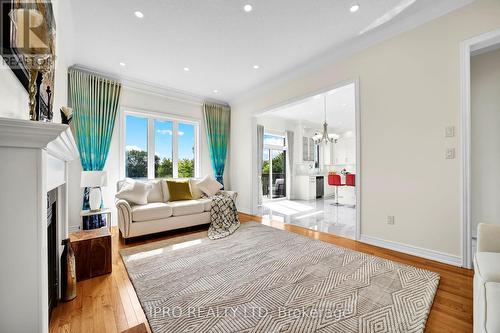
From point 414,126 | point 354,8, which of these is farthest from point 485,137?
point 354,8

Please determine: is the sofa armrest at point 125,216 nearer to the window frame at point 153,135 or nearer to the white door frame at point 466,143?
the window frame at point 153,135

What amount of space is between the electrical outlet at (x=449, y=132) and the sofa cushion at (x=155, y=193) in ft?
13.7

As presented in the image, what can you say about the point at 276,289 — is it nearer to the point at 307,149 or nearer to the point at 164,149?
the point at 164,149

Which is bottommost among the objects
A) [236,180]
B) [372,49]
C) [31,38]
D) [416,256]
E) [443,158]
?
[416,256]

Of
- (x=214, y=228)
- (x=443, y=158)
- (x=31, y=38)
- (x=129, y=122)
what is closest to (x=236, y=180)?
(x=214, y=228)

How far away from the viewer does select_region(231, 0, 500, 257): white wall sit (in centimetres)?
231

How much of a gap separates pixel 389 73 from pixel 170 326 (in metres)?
3.56

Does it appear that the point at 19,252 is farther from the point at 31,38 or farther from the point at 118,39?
the point at 118,39

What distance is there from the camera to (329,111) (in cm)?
620

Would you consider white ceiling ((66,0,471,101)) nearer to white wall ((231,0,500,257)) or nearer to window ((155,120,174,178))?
white wall ((231,0,500,257))

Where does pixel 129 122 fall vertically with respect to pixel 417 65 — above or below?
below

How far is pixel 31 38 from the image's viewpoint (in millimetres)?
1011

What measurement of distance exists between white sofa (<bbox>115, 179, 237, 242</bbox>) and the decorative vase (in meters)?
1.25

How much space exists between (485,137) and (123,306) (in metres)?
4.39
